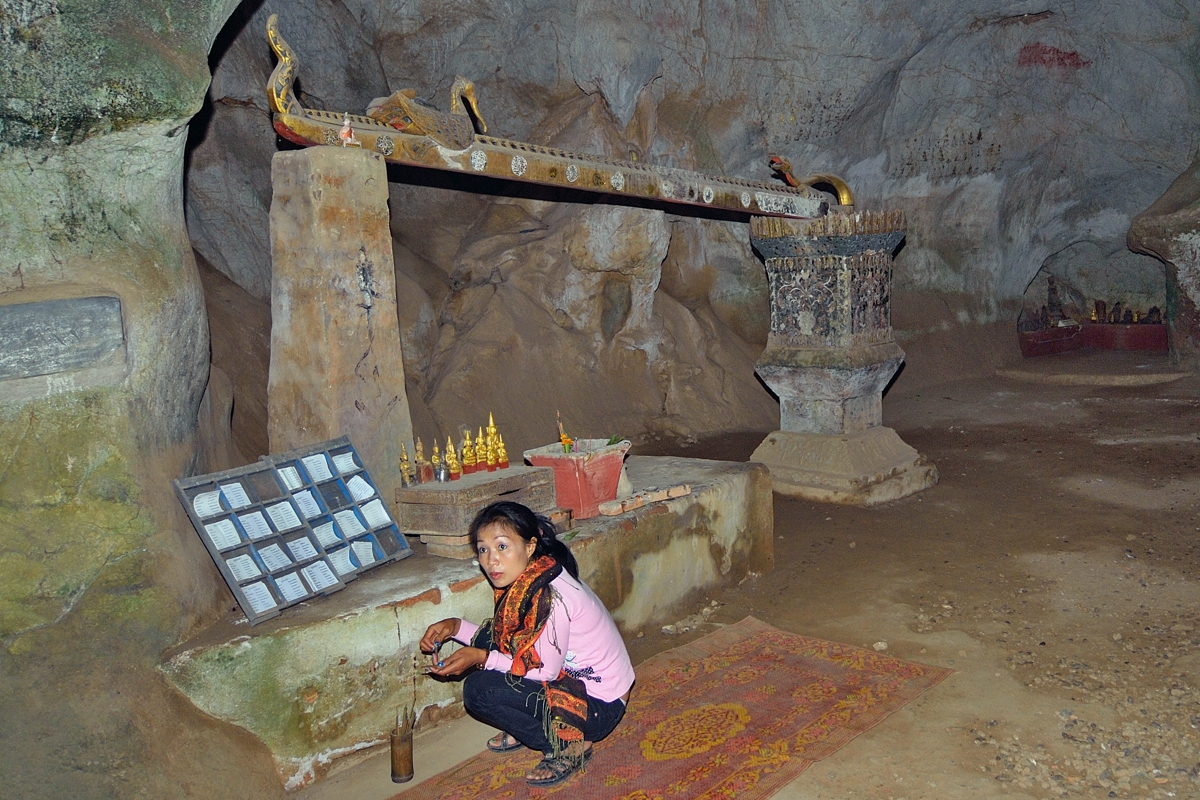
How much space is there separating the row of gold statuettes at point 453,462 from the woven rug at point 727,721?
141cm

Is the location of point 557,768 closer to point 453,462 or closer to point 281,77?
point 453,462

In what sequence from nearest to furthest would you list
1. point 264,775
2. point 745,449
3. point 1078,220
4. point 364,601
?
1. point 264,775
2. point 364,601
3. point 745,449
4. point 1078,220

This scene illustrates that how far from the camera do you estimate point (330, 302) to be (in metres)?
4.55

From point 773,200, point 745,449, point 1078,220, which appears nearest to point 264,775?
point 773,200

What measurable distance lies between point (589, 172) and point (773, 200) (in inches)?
94.9

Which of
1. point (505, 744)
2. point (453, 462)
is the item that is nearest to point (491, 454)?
point (453, 462)

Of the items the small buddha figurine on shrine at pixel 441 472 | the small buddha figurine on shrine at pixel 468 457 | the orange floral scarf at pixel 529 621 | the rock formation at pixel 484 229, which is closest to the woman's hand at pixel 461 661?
the orange floral scarf at pixel 529 621

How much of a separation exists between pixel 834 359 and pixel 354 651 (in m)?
5.50

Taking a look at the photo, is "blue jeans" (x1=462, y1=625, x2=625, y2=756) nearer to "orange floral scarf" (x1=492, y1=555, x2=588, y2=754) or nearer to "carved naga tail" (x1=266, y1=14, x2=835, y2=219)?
"orange floral scarf" (x1=492, y1=555, x2=588, y2=754)

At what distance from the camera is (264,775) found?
3531 millimetres

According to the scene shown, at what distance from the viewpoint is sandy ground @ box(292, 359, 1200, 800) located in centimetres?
363

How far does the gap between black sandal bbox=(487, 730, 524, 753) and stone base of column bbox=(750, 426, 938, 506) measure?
465 cm

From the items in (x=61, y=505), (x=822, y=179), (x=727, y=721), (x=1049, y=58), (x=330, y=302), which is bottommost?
(x=727, y=721)

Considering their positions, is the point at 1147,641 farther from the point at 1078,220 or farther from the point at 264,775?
the point at 1078,220
